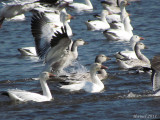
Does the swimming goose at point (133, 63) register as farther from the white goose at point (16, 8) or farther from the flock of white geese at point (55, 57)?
the white goose at point (16, 8)

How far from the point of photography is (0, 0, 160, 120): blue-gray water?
26.6 ft

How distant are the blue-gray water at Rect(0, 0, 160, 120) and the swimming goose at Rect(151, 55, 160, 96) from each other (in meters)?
0.24

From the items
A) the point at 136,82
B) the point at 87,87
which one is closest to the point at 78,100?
the point at 87,87

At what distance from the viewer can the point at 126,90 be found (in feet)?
31.9

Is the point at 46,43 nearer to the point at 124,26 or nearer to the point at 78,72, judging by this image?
the point at 78,72

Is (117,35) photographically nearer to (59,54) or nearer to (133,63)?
(133,63)

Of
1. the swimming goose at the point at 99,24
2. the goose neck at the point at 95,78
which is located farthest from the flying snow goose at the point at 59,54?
the swimming goose at the point at 99,24

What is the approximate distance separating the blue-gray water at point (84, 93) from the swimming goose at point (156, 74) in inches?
9.4

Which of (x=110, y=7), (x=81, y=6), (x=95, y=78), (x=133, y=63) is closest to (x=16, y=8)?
(x=95, y=78)

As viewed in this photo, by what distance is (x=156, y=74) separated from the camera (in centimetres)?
836

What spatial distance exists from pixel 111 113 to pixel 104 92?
159 centimetres

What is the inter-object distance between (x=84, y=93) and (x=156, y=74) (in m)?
1.80

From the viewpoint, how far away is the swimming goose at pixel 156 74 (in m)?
7.95

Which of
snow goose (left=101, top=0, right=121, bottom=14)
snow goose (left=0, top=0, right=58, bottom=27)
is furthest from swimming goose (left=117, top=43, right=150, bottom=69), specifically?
snow goose (left=101, top=0, right=121, bottom=14)
